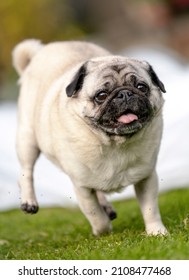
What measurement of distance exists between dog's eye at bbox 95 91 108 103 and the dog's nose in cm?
14

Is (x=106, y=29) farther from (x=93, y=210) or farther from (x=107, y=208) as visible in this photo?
(x=93, y=210)

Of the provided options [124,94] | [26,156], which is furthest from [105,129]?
[26,156]

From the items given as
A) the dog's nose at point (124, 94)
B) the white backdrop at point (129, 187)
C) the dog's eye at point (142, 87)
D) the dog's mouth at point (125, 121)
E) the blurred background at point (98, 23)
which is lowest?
the blurred background at point (98, 23)

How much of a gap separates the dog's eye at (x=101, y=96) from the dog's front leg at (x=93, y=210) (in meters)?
0.85

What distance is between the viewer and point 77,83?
6.36 m

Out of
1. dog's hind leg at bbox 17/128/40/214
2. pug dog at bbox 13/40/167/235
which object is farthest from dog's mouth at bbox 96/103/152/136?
dog's hind leg at bbox 17/128/40/214

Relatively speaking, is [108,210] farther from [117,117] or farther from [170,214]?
[117,117]

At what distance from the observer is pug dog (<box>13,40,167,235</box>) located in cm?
614

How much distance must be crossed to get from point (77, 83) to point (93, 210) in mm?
1157

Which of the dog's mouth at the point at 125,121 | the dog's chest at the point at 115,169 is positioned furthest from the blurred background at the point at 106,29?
the dog's mouth at the point at 125,121

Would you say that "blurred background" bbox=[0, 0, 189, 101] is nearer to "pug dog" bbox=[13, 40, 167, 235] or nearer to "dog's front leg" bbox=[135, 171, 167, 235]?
"pug dog" bbox=[13, 40, 167, 235]

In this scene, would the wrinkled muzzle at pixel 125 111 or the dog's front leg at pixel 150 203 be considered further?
the dog's front leg at pixel 150 203

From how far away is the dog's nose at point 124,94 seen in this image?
605 cm

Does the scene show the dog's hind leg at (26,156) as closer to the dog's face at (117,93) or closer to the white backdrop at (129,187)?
the dog's face at (117,93)
